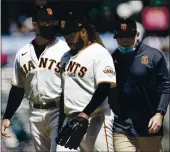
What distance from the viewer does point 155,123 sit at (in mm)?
4531

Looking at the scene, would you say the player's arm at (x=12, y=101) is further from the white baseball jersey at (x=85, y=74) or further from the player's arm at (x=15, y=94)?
the white baseball jersey at (x=85, y=74)

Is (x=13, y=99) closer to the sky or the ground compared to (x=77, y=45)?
closer to the ground

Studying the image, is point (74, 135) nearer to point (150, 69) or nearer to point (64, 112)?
point (64, 112)

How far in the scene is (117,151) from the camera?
15.6 ft

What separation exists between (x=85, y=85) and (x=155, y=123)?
0.56 meters

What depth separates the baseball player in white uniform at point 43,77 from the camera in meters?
4.74

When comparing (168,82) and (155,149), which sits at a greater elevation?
(168,82)

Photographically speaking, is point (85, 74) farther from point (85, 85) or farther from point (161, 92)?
point (161, 92)

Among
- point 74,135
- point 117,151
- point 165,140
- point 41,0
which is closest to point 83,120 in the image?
point 74,135

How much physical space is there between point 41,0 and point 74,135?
298 centimetres

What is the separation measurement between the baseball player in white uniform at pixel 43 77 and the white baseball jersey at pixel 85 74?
0.61 ft

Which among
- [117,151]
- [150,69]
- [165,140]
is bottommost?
[165,140]

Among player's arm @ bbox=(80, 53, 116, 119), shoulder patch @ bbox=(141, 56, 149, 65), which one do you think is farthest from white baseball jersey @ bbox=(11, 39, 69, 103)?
shoulder patch @ bbox=(141, 56, 149, 65)

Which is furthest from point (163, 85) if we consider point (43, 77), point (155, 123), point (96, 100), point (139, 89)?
point (43, 77)
